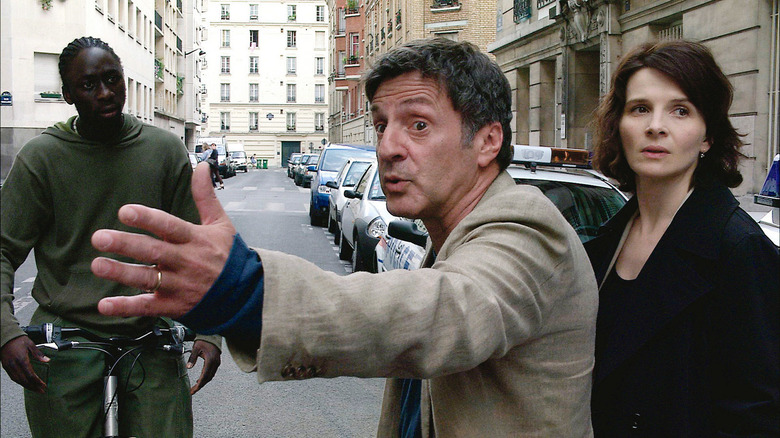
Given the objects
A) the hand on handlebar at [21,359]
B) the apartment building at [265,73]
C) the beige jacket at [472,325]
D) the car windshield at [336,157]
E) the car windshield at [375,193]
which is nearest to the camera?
the beige jacket at [472,325]

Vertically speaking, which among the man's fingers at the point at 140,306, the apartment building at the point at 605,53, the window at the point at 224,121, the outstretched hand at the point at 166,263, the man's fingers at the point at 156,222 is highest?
the window at the point at 224,121

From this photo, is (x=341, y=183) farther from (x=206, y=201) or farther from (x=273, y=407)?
(x=206, y=201)

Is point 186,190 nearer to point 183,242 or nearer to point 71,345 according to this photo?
point 71,345

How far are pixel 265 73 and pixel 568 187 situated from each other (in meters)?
89.5

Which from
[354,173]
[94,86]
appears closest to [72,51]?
[94,86]

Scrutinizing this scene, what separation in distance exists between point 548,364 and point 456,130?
1.78ft

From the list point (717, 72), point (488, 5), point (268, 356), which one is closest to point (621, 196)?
point (717, 72)

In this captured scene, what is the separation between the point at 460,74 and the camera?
176 cm

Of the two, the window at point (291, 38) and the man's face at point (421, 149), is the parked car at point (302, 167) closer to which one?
the man's face at point (421, 149)

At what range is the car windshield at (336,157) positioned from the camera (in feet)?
68.7

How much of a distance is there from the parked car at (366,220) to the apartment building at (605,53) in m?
3.06

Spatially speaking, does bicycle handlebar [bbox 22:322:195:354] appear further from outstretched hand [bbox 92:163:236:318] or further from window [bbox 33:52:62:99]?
window [bbox 33:52:62:99]

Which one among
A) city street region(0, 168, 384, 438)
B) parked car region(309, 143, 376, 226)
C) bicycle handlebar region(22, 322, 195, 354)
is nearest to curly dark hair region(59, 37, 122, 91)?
bicycle handlebar region(22, 322, 195, 354)

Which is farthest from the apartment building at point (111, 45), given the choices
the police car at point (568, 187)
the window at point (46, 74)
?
the police car at point (568, 187)
